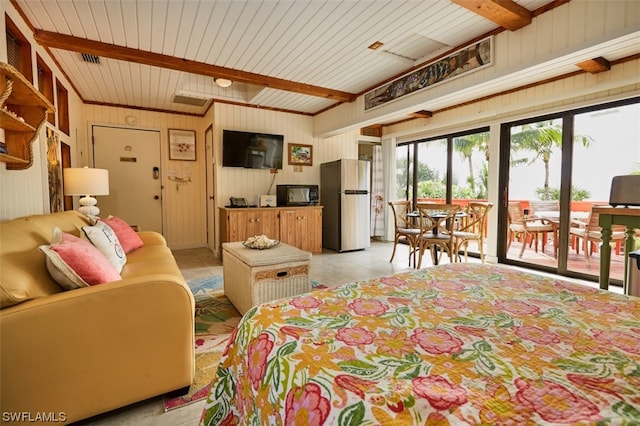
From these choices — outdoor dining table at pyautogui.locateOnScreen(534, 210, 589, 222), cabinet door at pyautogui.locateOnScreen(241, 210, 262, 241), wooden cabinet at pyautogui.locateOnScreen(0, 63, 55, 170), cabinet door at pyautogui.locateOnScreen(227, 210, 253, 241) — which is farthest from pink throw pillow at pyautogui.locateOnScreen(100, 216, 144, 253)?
outdoor dining table at pyautogui.locateOnScreen(534, 210, 589, 222)

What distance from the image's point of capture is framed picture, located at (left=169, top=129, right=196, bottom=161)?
5.25 metres

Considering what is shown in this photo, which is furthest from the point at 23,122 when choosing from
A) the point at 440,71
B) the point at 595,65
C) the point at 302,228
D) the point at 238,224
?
the point at 595,65

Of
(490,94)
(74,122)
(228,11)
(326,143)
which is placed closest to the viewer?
(228,11)

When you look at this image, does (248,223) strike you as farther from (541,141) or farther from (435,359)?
(541,141)

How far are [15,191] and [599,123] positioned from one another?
5731 mm

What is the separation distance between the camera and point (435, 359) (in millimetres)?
688

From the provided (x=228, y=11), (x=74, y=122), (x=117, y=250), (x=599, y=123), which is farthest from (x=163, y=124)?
(x=599, y=123)

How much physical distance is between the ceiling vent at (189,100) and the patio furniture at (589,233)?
551cm

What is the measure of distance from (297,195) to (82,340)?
3867mm

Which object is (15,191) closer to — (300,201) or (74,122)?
(74,122)

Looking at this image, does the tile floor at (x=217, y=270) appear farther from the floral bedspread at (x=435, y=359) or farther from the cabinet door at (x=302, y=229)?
the floral bedspread at (x=435, y=359)

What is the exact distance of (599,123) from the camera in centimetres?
349

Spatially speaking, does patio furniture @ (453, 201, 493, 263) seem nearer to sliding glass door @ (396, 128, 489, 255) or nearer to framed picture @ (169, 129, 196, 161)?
sliding glass door @ (396, 128, 489, 255)

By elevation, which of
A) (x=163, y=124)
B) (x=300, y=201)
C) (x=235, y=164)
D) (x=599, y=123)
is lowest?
(x=300, y=201)
